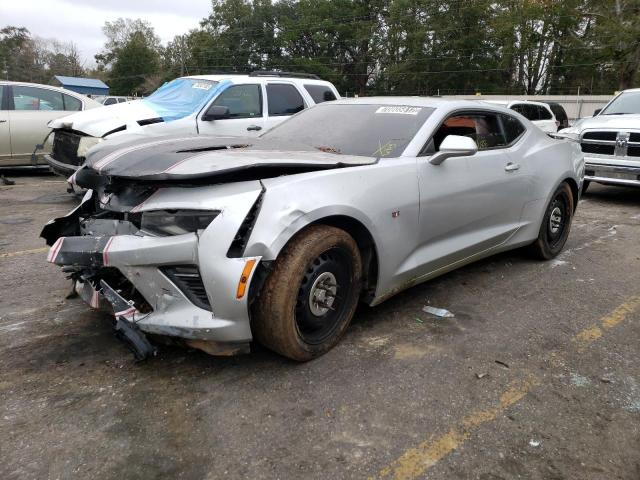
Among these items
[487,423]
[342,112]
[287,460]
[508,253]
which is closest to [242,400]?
[287,460]

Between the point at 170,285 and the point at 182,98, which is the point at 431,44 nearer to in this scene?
the point at 182,98

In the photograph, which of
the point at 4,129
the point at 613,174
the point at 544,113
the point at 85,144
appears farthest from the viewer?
the point at 544,113

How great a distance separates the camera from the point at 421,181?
3.55m

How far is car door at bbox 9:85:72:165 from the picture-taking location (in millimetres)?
9062

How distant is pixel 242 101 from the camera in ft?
25.8

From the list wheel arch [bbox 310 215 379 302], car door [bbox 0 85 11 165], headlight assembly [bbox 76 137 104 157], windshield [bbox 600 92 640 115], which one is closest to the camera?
wheel arch [bbox 310 215 379 302]

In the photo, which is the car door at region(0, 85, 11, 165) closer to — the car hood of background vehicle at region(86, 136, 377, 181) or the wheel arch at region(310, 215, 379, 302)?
the car hood of background vehicle at region(86, 136, 377, 181)

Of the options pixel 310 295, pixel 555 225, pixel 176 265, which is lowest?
pixel 555 225

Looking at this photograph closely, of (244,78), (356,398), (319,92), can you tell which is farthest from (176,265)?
(319,92)

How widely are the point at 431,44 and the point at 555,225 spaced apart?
151ft

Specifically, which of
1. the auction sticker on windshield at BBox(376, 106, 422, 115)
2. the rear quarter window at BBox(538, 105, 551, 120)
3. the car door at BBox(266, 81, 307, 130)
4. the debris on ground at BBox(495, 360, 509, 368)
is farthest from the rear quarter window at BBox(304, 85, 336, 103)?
the rear quarter window at BBox(538, 105, 551, 120)

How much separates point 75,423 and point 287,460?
105 centimetres

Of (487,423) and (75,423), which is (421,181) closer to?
(487,423)

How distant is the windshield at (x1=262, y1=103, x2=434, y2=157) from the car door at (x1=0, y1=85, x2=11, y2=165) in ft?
22.0
